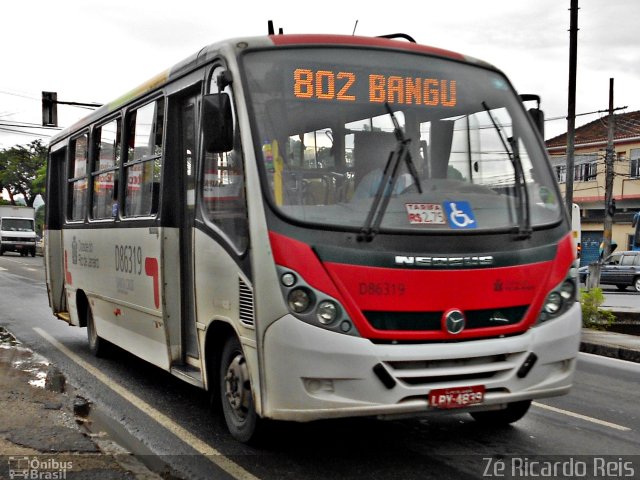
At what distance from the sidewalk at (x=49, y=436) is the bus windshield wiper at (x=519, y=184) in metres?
2.77

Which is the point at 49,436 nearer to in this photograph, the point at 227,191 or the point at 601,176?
the point at 227,191

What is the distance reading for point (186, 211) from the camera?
21.4 feet

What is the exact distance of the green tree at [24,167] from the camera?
261ft

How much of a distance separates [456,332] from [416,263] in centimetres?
48

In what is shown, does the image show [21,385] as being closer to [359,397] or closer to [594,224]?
[359,397]

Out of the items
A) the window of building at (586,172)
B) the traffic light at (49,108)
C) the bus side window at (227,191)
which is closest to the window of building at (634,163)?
the window of building at (586,172)

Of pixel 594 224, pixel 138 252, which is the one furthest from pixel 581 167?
pixel 138 252

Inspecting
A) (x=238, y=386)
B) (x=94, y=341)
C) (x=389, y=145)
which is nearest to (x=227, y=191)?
(x=389, y=145)

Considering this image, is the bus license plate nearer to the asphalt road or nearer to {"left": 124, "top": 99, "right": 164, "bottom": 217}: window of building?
the asphalt road

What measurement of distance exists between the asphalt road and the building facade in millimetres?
36834

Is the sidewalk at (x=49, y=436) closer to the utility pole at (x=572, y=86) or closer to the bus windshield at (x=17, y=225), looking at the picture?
the utility pole at (x=572, y=86)

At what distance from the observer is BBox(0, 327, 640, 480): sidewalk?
504cm

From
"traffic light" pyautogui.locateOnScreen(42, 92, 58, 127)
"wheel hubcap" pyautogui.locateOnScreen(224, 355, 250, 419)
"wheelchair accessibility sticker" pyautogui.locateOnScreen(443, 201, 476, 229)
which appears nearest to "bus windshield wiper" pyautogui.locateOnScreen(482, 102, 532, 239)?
"wheelchair accessibility sticker" pyautogui.locateOnScreen(443, 201, 476, 229)

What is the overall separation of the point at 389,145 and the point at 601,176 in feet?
140
